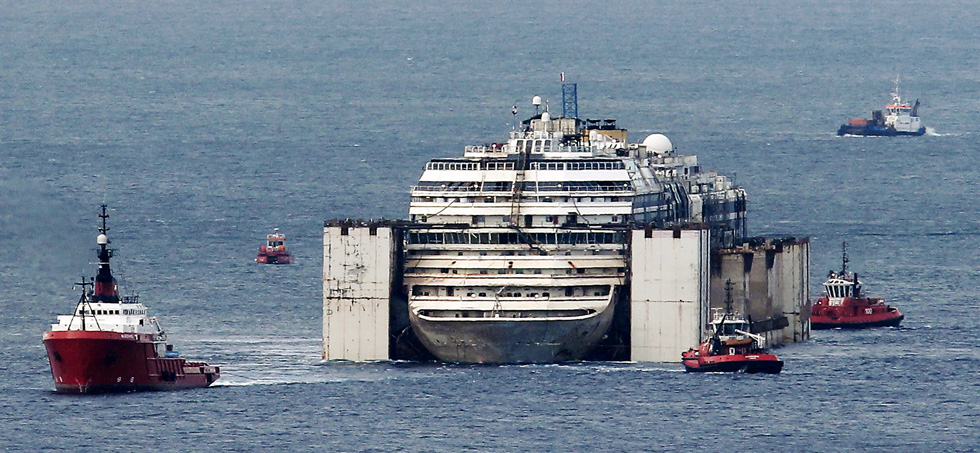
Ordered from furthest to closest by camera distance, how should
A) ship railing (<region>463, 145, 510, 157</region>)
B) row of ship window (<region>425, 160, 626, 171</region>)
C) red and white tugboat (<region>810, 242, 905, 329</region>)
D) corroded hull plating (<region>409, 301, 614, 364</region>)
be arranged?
1. red and white tugboat (<region>810, 242, 905, 329</region>)
2. ship railing (<region>463, 145, 510, 157</region>)
3. row of ship window (<region>425, 160, 626, 171</region>)
4. corroded hull plating (<region>409, 301, 614, 364</region>)

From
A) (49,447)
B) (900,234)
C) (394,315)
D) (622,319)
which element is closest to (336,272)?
(394,315)

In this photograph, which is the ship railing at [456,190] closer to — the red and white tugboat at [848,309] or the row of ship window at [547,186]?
the row of ship window at [547,186]

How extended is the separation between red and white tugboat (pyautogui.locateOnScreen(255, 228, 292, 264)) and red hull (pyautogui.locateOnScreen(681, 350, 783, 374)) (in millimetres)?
56385

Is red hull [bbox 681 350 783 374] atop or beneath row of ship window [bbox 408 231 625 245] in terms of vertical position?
beneath

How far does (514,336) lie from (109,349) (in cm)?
1697

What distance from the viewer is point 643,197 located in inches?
5423

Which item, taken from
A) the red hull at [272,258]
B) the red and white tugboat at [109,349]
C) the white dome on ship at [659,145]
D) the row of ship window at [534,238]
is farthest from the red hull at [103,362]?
the red hull at [272,258]

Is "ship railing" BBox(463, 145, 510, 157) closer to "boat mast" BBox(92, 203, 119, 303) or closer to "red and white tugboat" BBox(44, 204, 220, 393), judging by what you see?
"red and white tugboat" BBox(44, 204, 220, 393)

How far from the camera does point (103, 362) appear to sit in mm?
124812

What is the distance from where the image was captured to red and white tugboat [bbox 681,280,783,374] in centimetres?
13075

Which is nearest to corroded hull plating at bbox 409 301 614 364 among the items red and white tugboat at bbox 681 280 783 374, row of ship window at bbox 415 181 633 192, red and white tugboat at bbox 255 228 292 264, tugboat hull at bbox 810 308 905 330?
red and white tugboat at bbox 681 280 783 374

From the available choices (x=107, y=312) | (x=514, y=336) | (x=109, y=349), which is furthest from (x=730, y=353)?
(x=109, y=349)

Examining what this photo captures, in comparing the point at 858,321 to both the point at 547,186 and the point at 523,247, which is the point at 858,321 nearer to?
the point at 547,186

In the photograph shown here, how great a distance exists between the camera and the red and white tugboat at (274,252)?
185 meters
